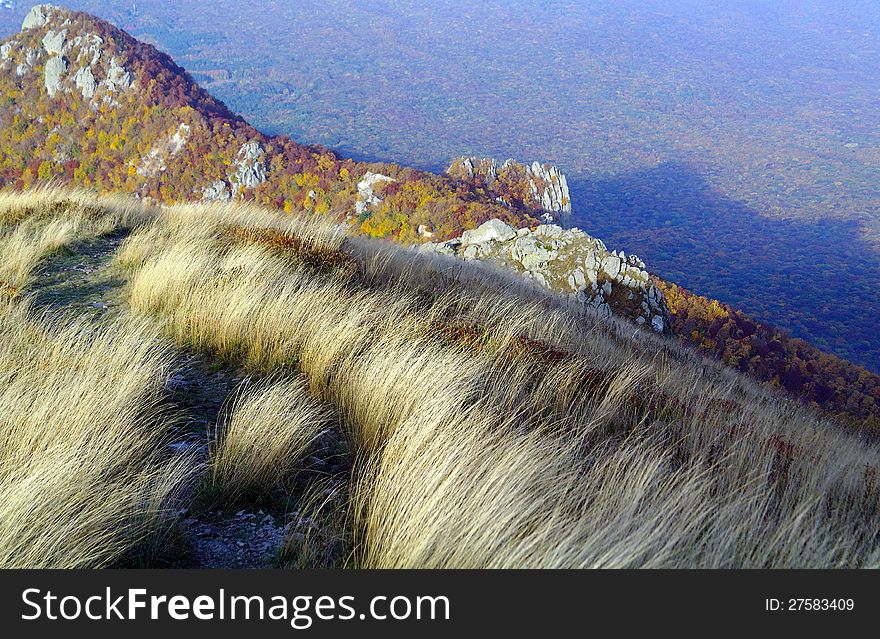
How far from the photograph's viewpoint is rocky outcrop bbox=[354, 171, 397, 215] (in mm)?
57594

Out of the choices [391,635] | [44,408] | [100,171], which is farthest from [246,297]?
[100,171]

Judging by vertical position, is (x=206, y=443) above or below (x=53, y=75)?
below

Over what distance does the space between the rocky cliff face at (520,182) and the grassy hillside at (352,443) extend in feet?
239

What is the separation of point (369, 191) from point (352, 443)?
2296 inches

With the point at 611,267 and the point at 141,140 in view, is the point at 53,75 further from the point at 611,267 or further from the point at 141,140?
the point at 611,267

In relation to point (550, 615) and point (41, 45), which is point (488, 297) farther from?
point (41, 45)

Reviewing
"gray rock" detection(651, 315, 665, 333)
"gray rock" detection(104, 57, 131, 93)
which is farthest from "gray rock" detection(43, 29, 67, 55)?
"gray rock" detection(651, 315, 665, 333)

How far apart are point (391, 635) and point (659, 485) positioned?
1.84m

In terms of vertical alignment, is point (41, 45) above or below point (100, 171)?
above

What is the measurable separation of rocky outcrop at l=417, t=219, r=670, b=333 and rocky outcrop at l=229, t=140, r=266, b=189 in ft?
162

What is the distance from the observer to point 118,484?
288cm

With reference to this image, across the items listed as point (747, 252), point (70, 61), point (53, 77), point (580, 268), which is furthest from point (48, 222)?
point (747, 252)

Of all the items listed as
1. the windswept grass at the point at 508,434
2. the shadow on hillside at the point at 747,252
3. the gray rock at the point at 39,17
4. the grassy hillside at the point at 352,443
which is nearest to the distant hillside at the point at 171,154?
the gray rock at the point at 39,17

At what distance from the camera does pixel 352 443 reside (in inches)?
155
